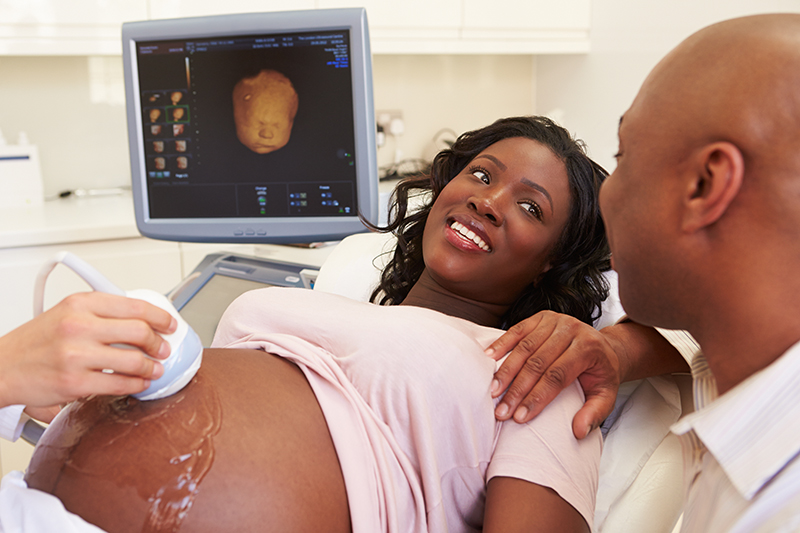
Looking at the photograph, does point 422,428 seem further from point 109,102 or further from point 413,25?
point 109,102

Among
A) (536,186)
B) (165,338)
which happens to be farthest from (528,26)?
(165,338)

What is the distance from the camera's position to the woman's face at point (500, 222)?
3.77 feet

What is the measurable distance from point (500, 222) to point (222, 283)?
790mm

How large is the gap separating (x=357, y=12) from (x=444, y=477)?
1054mm

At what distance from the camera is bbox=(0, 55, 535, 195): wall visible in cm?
264

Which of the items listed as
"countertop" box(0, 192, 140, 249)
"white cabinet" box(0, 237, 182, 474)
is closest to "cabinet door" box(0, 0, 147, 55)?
"countertop" box(0, 192, 140, 249)

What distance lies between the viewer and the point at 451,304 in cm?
123

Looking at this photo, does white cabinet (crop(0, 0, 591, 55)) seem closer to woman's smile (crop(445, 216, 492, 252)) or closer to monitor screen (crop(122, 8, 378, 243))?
monitor screen (crop(122, 8, 378, 243))

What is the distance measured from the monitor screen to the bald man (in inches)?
37.1

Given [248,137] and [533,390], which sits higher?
[248,137]

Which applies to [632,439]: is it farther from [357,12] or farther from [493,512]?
[357,12]

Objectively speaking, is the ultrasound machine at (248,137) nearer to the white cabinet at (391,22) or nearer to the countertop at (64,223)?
the countertop at (64,223)

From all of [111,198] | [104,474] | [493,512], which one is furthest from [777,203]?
[111,198]

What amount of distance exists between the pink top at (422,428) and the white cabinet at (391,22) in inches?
70.9
